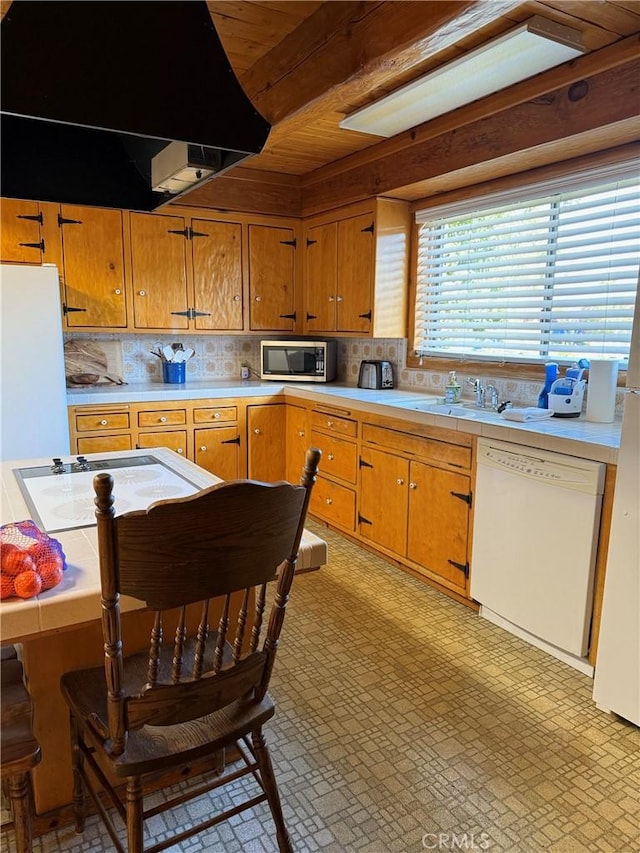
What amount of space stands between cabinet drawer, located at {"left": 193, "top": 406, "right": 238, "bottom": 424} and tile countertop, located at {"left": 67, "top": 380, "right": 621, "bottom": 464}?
0.33 ft

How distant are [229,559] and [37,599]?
0.40 metres

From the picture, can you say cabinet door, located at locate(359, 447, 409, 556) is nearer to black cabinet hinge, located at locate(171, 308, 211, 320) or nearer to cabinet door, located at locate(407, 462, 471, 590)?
cabinet door, located at locate(407, 462, 471, 590)

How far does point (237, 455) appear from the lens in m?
4.36

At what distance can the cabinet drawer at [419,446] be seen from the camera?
9.64 ft

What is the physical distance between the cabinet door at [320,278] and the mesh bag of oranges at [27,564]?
339 cm

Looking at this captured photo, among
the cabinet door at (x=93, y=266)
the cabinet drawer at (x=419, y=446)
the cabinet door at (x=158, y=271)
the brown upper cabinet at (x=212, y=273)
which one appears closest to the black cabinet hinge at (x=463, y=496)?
the cabinet drawer at (x=419, y=446)

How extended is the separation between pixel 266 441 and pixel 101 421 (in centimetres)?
→ 123

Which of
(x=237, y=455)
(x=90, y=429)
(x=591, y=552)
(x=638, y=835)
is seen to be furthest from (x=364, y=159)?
(x=638, y=835)

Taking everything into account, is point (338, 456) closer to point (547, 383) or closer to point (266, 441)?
point (266, 441)

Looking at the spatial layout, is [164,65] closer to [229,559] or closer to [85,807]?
[229,559]

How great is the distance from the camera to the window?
283 cm

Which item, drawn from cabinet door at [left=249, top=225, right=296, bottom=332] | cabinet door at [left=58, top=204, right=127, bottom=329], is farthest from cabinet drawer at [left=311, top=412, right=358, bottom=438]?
cabinet door at [left=58, top=204, right=127, bottom=329]

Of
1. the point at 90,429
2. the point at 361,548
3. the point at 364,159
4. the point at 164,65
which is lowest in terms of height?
the point at 361,548

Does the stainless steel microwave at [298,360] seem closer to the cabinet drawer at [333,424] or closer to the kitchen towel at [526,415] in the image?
the cabinet drawer at [333,424]
